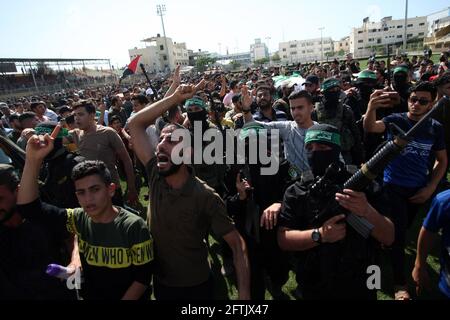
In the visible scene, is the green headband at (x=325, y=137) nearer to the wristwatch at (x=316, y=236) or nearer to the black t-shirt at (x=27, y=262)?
the wristwatch at (x=316, y=236)

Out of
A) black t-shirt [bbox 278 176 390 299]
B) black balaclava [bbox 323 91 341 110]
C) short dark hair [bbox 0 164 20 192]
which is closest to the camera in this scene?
black t-shirt [bbox 278 176 390 299]

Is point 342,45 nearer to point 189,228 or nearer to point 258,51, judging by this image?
point 258,51

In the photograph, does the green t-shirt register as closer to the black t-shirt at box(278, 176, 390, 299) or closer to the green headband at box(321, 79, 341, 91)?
the black t-shirt at box(278, 176, 390, 299)

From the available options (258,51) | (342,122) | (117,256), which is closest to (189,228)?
(117,256)

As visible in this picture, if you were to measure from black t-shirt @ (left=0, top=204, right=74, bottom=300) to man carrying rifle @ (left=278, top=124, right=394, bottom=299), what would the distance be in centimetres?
171

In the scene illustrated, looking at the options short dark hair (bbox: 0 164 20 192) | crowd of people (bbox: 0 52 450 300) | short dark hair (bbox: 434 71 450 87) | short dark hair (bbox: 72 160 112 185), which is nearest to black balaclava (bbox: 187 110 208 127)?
crowd of people (bbox: 0 52 450 300)

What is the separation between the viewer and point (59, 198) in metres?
3.52

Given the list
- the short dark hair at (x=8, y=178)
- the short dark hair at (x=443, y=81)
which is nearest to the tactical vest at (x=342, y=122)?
the short dark hair at (x=443, y=81)

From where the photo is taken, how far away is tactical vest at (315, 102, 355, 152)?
4.25 m

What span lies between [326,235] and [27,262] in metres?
2.06

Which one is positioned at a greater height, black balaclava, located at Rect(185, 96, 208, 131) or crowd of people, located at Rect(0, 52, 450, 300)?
black balaclava, located at Rect(185, 96, 208, 131)

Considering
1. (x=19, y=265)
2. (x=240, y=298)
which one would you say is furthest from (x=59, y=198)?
(x=240, y=298)

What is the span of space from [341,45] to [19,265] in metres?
145
